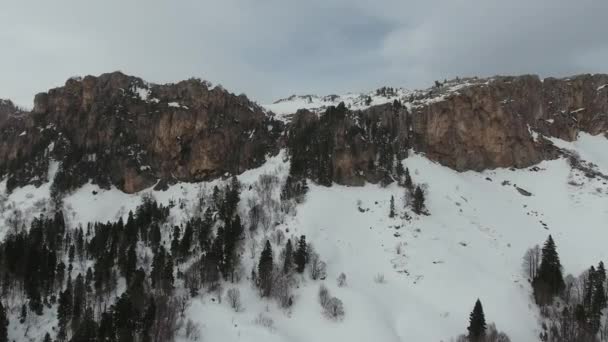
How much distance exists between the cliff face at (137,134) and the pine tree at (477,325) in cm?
7677

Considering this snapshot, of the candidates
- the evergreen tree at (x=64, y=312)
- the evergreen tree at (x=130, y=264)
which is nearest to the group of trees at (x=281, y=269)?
the evergreen tree at (x=130, y=264)

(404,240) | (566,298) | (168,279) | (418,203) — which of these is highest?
(418,203)

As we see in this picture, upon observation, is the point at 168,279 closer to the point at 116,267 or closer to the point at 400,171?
the point at 116,267

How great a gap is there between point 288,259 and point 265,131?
62697 mm

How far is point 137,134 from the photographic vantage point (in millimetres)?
139750

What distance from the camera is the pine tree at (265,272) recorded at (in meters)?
82.1

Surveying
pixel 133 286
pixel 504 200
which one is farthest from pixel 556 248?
pixel 133 286

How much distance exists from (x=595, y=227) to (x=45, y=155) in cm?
13704

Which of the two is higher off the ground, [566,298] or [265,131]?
[265,131]

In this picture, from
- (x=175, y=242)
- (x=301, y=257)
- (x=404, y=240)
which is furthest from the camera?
(x=175, y=242)

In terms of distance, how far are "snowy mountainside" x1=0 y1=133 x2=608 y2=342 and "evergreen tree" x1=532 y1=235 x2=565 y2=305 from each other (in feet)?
7.56

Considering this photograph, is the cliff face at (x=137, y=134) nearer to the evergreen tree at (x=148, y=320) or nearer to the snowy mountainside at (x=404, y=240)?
the snowy mountainside at (x=404, y=240)

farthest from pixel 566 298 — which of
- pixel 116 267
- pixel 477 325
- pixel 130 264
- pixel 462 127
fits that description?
pixel 116 267

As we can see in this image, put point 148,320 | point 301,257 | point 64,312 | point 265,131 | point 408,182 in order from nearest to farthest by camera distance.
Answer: point 148,320
point 64,312
point 301,257
point 408,182
point 265,131
